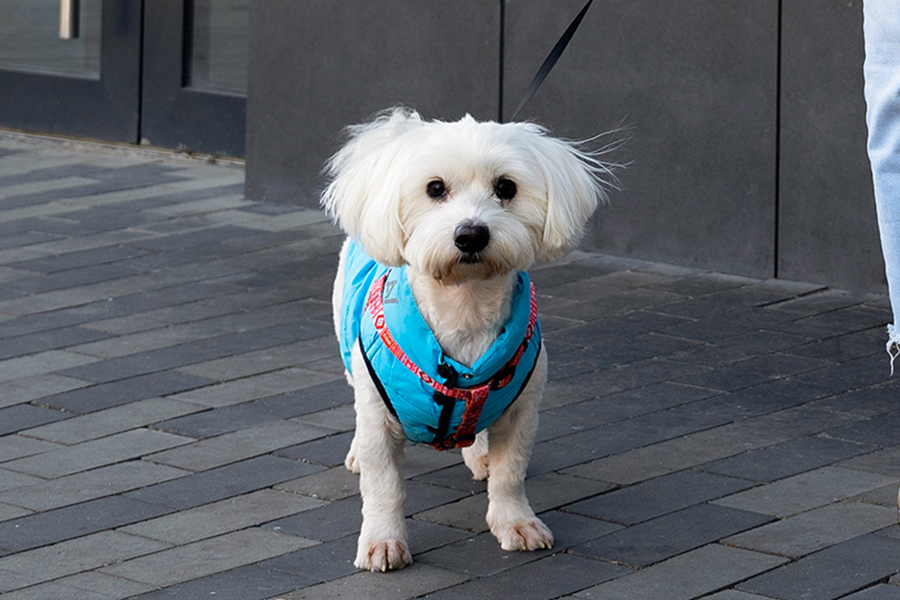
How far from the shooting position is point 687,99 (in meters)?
6.48

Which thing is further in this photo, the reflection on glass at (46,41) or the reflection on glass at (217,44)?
the reflection on glass at (46,41)

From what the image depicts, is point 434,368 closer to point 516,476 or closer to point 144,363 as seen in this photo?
point 516,476

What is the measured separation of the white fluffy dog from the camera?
3215 mm

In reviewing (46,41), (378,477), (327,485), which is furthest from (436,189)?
(46,41)

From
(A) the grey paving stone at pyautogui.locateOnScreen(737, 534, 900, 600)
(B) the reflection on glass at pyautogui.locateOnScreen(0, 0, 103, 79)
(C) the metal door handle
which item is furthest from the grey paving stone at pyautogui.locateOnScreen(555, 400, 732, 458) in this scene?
(B) the reflection on glass at pyautogui.locateOnScreen(0, 0, 103, 79)

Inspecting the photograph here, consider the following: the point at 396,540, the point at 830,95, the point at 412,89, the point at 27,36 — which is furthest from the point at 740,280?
the point at 27,36

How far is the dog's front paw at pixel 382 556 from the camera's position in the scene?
3430 millimetres

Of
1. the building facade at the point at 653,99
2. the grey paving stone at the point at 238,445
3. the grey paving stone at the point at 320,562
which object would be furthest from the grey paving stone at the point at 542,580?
the building facade at the point at 653,99

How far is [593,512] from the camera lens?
151 inches

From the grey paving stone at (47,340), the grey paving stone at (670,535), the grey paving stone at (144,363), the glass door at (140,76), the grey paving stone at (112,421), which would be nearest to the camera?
the grey paving stone at (670,535)

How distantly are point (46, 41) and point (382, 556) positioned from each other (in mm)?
7405

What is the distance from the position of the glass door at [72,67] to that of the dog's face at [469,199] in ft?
20.0

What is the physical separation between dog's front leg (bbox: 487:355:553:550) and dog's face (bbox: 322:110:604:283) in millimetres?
437

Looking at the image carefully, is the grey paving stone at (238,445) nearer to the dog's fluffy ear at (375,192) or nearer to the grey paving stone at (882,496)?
the dog's fluffy ear at (375,192)
